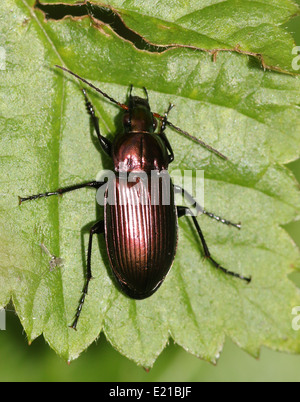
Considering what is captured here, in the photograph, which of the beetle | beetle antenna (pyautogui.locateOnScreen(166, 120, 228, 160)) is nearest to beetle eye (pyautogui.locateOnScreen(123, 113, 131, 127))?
the beetle

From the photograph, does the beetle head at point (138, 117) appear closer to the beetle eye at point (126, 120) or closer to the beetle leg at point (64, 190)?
the beetle eye at point (126, 120)

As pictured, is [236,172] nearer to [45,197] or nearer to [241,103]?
[241,103]

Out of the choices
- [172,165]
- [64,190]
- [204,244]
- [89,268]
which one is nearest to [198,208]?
[204,244]

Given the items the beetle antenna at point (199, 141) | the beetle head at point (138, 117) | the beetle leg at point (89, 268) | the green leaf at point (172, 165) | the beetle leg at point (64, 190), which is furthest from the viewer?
the beetle antenna at point (199, 141)

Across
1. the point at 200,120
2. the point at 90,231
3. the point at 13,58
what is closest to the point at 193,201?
the point at 200,120

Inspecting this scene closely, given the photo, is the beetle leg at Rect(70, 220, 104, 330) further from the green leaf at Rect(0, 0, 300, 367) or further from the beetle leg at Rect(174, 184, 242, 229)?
the beetle leg at Rect(174, 184, 242, 229)

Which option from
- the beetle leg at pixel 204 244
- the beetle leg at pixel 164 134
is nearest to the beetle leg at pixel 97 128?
the beetle leg at pixel 164 134
